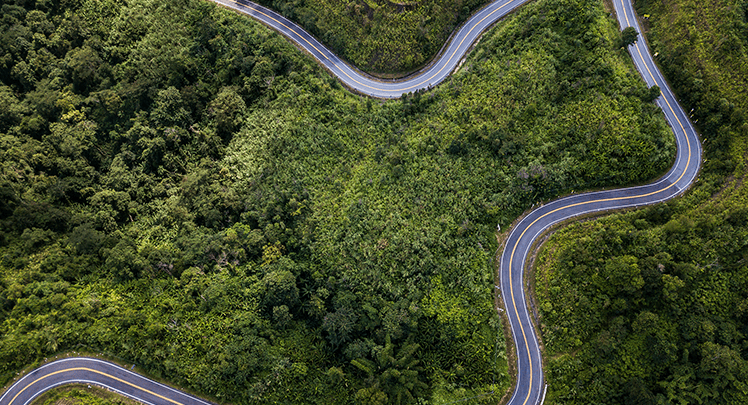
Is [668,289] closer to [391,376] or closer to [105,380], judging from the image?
[391,376]

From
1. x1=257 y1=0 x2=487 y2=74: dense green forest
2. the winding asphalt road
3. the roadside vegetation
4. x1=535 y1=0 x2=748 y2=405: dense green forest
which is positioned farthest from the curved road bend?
x1=257 y1=0 x2=487 y2=74: dense green forest

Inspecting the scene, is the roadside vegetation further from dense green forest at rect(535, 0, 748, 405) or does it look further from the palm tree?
dense green forest at rect(535, 0, 748, 405)

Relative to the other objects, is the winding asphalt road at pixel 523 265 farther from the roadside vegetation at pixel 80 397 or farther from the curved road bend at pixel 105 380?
the roadside vegetation at pixel 80 397

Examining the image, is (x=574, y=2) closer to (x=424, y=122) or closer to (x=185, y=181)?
(x=424, y=122)

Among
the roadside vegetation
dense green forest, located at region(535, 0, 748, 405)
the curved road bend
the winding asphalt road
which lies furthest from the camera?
the curved road bend

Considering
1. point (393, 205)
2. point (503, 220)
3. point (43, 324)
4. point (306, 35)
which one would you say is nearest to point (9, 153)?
point (43, 324)

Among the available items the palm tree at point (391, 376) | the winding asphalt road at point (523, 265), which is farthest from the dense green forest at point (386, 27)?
the palm tree at point (391, 376)
